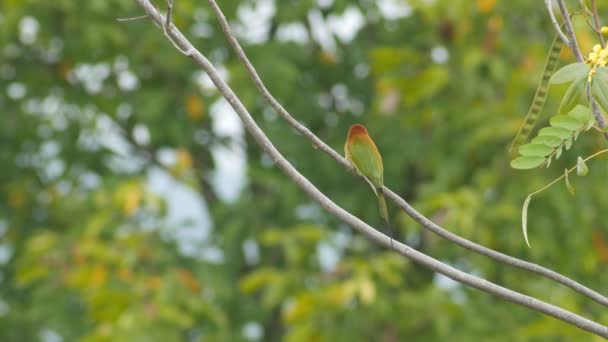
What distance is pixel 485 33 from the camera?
200 inches

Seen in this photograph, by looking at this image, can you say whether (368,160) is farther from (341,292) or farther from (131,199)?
(131,199)

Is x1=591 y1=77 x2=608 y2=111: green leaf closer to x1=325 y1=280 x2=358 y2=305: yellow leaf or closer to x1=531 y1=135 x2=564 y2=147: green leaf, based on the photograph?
x1=531 y1=135 x2=564 y2=147: green leaf

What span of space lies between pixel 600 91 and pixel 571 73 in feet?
0.14

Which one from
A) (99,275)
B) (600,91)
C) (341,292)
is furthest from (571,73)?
(99,275)

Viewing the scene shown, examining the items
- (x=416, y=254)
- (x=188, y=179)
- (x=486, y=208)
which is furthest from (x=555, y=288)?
(x=416, y=254)

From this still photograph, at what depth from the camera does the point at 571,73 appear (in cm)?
127

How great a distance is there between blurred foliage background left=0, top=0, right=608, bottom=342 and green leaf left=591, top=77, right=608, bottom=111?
10.2 ft

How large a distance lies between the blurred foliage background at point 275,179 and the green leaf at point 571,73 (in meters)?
3.13

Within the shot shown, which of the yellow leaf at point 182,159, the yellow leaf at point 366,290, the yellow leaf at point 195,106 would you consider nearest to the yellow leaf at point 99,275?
the yellow leaf at point 182,159

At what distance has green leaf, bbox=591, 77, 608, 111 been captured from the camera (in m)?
1.26

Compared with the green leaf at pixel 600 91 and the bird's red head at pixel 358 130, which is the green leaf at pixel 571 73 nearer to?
the green leaf at pixel 600 91

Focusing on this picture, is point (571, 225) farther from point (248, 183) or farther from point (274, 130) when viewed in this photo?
point (248, 183)

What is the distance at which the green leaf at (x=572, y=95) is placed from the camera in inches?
50.1

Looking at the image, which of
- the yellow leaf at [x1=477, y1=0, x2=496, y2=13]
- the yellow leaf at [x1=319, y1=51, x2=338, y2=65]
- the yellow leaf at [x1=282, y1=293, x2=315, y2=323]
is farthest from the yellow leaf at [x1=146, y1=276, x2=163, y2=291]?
the yellow leaf at [x1=477, y1=0, x2=496, y2=13]
